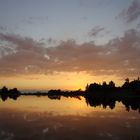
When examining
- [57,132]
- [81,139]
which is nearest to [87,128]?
[57,132]

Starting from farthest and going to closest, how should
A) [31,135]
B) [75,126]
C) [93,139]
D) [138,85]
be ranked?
1. [138,85]
2. [75,126]
3. [31,135]
4. [93,139]

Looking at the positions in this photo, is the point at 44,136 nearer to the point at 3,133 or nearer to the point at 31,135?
the point at 31,135

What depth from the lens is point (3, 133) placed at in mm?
40094

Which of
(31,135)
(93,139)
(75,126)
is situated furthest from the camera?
(75,126)

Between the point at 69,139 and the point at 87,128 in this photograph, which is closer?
the point at 69,139

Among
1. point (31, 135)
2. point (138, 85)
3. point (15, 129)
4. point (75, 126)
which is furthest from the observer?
point (138, 85)

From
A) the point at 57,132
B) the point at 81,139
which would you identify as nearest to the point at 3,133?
the point at 57,132

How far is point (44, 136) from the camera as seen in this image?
38.2m

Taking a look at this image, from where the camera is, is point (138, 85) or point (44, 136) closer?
point (44, 136)

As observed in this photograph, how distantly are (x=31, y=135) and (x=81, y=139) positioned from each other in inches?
260

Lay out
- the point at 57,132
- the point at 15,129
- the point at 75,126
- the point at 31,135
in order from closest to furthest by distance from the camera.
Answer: the point at 31,135
the point at 57,132
the point at 15,129
the point at 75,126

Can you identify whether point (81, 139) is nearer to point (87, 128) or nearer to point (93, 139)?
point (93, 139)

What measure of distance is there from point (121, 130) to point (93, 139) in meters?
8.58

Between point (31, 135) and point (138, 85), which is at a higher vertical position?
point (138, 85)
